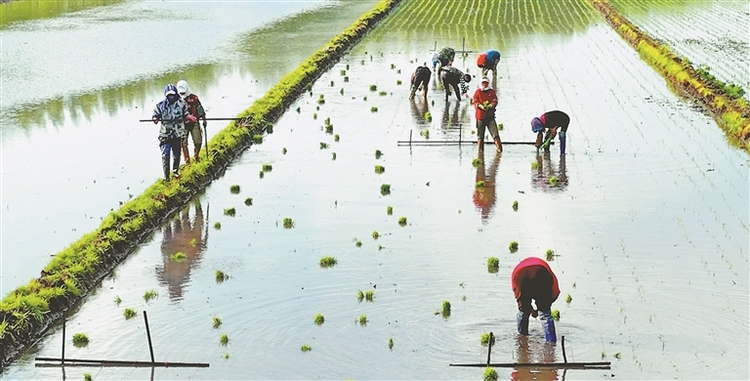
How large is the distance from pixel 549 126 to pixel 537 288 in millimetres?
6391

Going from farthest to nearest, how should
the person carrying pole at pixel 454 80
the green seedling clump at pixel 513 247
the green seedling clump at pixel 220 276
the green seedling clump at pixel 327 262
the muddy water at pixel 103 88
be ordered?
the person carrying pole at pixel 454 80 → the muddy water at pixel 103 88 → the green seedling clump at pixel 513 247 → the green seedling clump at pixel 327 262 → the green seedling clump at pixel 220 276

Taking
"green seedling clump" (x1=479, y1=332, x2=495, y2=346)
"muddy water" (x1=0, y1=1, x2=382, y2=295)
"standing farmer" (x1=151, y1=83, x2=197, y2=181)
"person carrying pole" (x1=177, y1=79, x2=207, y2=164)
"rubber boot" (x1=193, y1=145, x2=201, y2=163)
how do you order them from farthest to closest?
"rubber boot" (x1=193, y1=145, x2=201, y2=163) < "person carrying pole" (x1=177, y1=79, x2=207, y2=164) < "standing farmer" (x1=151, y1=83, x2=197, y2=181) < "muddy water" (x1=0, y1=1, x2=382, y2=295) < "green seedling clump" (x1=479, y1=332, x2=495, y2=346)

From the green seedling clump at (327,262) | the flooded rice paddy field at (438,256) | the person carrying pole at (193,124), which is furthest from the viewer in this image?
the person carrying pole at (193,124)

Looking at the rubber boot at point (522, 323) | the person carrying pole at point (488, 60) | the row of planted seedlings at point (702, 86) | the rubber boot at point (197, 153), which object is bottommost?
the rubber boot at point (522, 323)

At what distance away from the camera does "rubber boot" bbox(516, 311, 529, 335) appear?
8117 millimetres

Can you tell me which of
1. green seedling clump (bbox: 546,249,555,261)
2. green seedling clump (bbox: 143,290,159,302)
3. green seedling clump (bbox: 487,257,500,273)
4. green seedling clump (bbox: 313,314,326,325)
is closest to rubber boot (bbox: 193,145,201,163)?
green seedling clump (bbox: 143,290,159,302)

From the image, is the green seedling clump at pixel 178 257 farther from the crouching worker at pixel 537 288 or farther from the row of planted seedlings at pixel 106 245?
the crouching worker at pixel 537 288

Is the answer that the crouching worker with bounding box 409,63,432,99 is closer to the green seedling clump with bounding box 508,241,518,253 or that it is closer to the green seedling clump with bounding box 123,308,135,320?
the green seedling clump with bounding box 508,241,518,253

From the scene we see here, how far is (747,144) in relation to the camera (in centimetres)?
1476

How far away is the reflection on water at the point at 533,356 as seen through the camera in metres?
7.61

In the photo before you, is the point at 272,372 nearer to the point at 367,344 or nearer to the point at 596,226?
the point at 367,344

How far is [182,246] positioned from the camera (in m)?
10.8

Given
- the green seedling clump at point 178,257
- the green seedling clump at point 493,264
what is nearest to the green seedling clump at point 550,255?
the green seedling clump at point 493,264

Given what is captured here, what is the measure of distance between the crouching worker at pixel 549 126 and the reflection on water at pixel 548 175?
0.14 m
